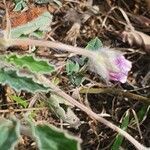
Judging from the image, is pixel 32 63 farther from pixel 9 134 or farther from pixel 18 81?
pixel 9 134

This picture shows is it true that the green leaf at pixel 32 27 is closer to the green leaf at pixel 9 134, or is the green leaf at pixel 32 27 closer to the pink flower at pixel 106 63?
the pink flower at pixel 106 63

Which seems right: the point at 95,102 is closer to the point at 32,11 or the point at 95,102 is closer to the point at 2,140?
the point at 32,11

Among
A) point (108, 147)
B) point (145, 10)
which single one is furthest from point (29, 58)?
point (145, 10)

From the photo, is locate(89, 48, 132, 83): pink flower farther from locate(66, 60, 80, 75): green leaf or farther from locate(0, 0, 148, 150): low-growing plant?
locate(66, 60, 80, 75): green leaf

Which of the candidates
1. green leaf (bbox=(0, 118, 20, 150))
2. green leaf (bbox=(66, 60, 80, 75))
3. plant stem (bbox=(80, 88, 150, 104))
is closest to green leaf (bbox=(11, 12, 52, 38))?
green leaf (bbox=(66, 60, 80, 75))

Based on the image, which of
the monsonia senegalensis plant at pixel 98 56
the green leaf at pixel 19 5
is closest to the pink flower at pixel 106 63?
the monsonia senegalensis plant at pixel 98 56

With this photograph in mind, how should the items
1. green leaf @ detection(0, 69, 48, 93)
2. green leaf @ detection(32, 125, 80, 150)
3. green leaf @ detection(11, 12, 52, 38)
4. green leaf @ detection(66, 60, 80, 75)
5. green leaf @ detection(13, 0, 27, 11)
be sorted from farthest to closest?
green leaf @ detection(13, 0, 27, 11)
green leaf @ detection(66, 60, 80, 75)
green leaf @ detection(11, 12, 52, 38)
green leaf @ detection(0, 69, 48, 93)
green leaf @ detection(32, 125, 80, 150)

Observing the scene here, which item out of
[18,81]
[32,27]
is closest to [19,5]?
[32,27]
